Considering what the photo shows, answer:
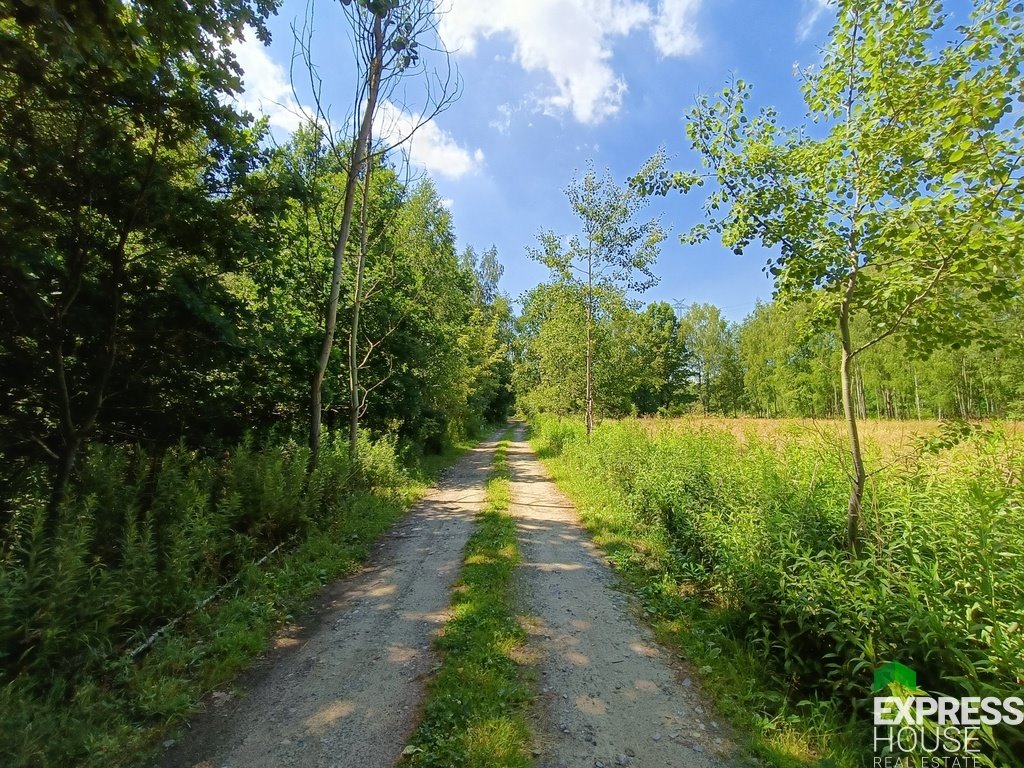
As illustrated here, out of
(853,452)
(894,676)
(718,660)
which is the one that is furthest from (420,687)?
(853,452)

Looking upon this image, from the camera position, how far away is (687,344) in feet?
171

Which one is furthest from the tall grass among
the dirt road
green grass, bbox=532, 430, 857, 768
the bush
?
the bush

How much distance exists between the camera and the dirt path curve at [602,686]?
2.76m

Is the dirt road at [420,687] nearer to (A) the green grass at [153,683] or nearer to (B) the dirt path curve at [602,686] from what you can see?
(B) the dirt path curve at [602,686]

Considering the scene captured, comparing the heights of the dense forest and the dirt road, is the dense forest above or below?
above

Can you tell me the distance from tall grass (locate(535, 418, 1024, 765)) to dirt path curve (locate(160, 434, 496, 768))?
251cm

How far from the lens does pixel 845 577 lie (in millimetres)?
3148

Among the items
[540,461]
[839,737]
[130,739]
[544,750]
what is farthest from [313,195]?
[540,461]

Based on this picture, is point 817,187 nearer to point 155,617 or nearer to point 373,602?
point 373,602

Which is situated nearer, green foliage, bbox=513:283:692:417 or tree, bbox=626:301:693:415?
green foliage, bbox=513:283:692:417

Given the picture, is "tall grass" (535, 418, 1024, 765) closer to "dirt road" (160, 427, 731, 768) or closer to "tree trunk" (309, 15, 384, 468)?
"dirt road" (160, 427, 731, 768)

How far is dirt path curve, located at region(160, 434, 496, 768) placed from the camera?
2.71 metres

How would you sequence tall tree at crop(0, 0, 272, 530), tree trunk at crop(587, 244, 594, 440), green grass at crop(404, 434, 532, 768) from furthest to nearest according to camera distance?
tree trunk at crop(587, 244, 594, 440)
tall tree at crop(0, 0, 272, 530)
green grass at crop(404, 434, 532, 768)

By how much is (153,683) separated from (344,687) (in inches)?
52.2
